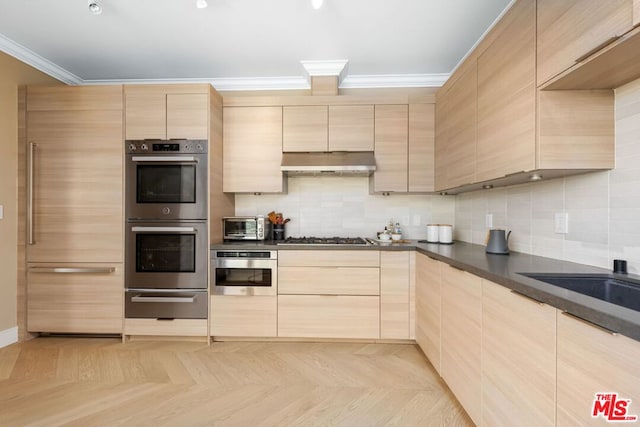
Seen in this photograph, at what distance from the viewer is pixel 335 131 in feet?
9.55

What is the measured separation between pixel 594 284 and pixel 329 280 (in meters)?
1.72

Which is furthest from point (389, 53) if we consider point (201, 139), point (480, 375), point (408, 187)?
point (480, 375)

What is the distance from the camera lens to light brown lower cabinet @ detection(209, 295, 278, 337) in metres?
2.63

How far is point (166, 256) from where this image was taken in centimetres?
267

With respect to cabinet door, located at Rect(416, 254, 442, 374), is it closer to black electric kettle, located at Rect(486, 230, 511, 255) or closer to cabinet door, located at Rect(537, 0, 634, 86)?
black electric kettle, located at Rect(486, 230, 511, 255)

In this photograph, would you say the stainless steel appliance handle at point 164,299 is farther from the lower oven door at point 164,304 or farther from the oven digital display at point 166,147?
the oven digital display at point 166,147

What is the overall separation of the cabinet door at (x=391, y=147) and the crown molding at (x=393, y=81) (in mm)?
414

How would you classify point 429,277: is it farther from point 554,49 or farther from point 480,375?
point 554,49

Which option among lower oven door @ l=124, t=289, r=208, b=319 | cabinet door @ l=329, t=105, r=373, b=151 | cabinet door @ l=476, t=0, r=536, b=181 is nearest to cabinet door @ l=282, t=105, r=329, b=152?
cabinet door @ l=329, t=105, r=373, b=151

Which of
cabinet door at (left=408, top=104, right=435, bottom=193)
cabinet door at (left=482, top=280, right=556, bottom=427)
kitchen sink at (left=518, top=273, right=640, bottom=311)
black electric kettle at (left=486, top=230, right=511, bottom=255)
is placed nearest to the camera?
cabinet door at (left=482, top=280, right=556, bottom=427)

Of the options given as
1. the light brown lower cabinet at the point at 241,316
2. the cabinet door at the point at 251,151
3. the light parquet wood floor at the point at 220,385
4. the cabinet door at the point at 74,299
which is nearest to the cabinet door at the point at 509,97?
the light parquet wood floor at the point at 220,385

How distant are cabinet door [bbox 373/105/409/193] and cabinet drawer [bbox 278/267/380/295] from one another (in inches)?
33.7

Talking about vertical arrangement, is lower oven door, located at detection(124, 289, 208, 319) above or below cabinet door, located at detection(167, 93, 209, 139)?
below

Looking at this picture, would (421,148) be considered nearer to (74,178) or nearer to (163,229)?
(163,229)
